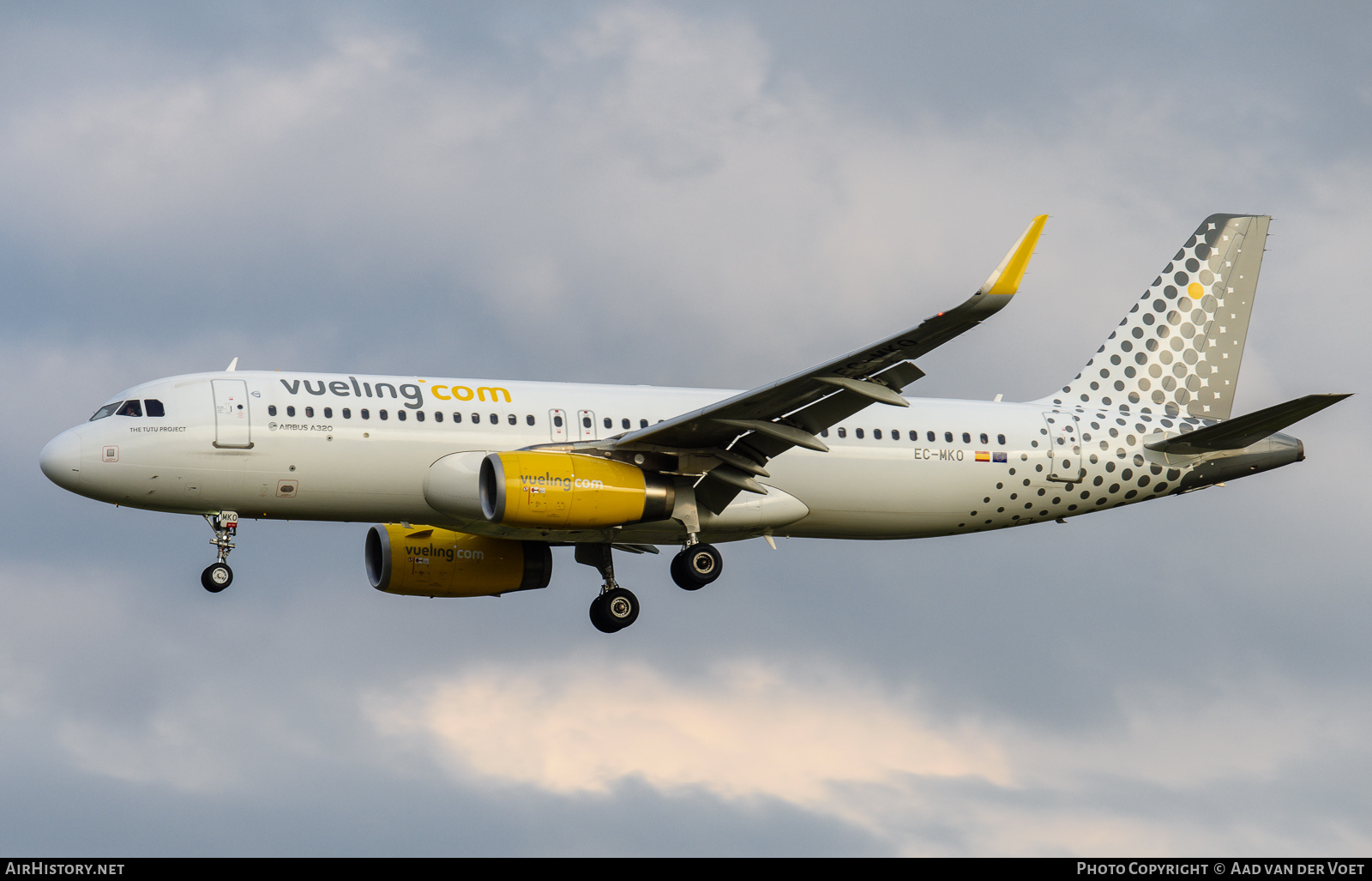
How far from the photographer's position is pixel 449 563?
40.2 m

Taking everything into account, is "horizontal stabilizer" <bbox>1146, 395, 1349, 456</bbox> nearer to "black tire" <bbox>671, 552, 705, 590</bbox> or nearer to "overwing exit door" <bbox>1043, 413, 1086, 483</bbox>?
"overwing exit door" <bbox>1043, 413, 1086, 483</bbox>

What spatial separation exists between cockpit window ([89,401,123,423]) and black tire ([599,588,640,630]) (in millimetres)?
10826

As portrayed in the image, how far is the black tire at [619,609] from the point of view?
39156mm

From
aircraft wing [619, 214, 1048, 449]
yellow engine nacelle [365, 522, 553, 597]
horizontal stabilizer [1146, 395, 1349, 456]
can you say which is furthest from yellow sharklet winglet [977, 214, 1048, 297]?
yellow engine nacelle [365, 522, 553, 597]

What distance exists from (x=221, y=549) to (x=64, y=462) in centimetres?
334

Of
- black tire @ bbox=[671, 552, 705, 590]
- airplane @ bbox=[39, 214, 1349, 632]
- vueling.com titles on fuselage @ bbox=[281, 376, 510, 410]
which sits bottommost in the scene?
black tire @ bbox=[671, 552, 705, 590]

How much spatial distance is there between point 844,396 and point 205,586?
1279 cm

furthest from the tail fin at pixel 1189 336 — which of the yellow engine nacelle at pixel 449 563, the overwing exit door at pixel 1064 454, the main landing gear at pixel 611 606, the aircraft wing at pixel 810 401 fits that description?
the yellow engine nacelle at pixel 449 563

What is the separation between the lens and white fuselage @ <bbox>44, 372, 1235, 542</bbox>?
34.8 metres

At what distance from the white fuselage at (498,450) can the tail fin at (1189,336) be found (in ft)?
6.39

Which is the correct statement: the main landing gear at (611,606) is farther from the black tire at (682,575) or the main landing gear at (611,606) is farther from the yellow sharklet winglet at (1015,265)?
the yellow sharklet winglet at (1015,265)

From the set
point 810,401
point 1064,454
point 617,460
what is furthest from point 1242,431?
point 617,460
